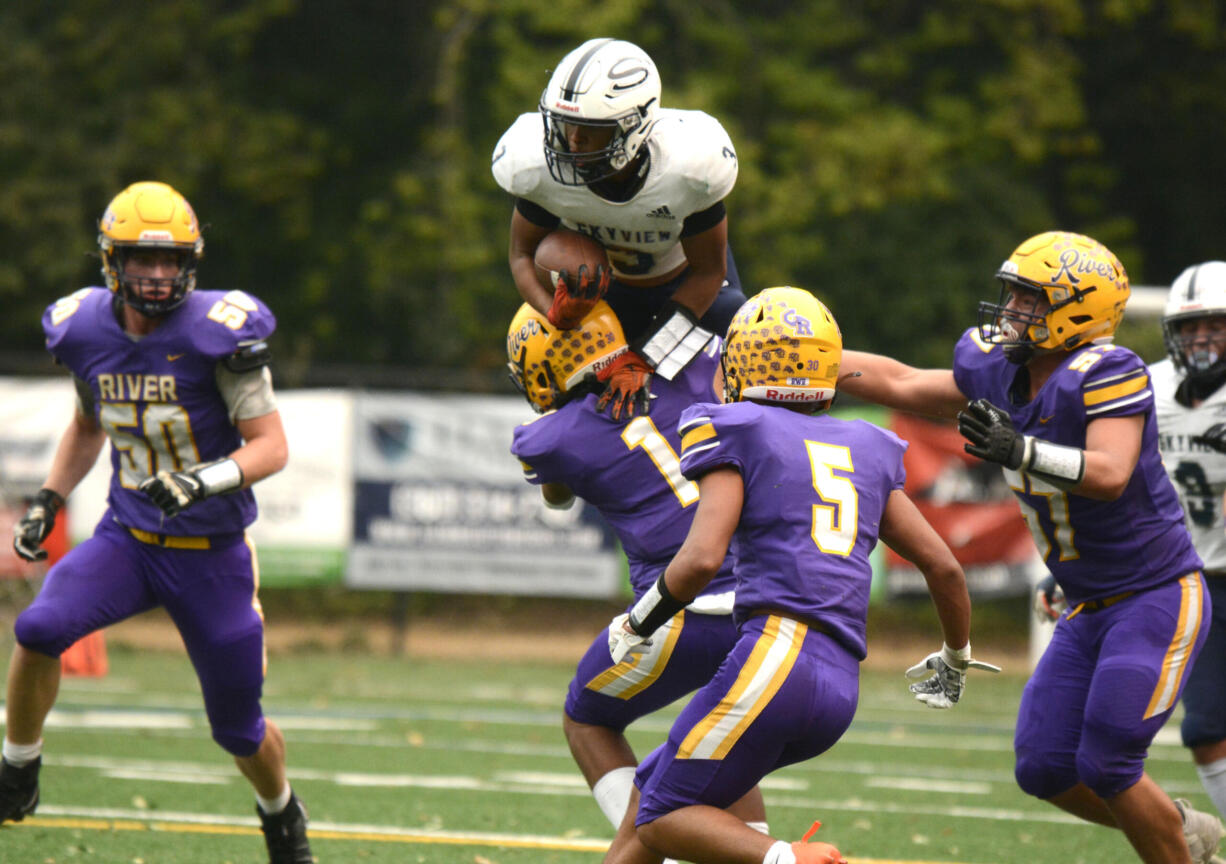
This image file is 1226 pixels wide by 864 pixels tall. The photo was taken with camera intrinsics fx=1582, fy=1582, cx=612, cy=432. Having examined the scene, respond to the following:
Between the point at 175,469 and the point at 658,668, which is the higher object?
the point at 175,469

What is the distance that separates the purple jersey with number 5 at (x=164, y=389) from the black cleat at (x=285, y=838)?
36.0 inches

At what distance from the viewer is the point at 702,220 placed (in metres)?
4.36

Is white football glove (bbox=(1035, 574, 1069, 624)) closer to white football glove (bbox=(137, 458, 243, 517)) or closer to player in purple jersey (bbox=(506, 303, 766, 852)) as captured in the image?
player in purple jersey (bbox=(506, 303, 766, 852))

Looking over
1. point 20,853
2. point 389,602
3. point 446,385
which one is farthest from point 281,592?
point 20,853

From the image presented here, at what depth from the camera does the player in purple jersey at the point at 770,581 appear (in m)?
3.54

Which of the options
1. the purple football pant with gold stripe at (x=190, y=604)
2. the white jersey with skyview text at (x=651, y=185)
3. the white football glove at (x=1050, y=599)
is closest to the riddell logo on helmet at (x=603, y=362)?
the white jersey with skyview text at (x=651, y=185)

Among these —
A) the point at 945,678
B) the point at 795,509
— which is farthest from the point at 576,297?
the point at 945,678

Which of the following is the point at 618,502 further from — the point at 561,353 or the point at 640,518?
the point at 561,353

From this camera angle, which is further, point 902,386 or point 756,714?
point 902,386

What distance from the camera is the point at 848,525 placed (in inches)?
143

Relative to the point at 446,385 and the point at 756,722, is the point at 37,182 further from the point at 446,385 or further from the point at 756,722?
the point at 756,722

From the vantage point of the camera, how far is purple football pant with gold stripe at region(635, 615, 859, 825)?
11.6 feet

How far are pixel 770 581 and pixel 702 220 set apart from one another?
46.8 inches

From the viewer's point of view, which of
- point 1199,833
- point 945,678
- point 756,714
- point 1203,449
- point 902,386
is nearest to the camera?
point 756,714
